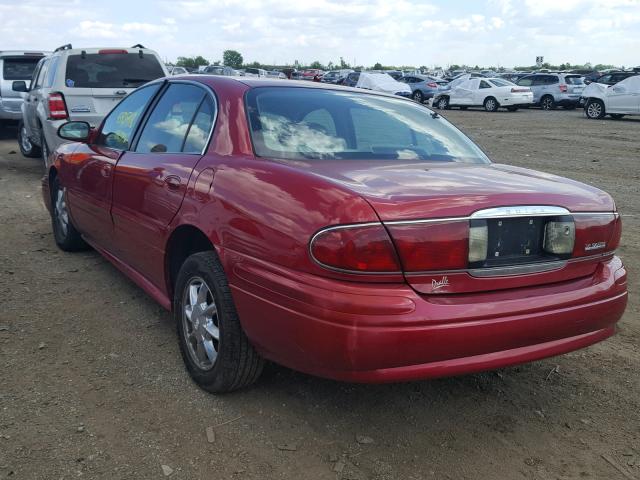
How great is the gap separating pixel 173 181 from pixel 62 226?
2745mm

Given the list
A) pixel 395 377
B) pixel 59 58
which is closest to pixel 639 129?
pixel 59 58

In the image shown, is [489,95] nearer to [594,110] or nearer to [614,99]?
[594,110]

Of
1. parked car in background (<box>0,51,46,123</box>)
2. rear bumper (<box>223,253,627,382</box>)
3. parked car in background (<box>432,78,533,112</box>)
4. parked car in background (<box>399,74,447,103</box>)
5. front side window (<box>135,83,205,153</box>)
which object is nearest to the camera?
rear bumper (<box>223,253,627,382</box>)

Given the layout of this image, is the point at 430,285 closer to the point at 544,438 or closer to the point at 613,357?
the point at 544,438

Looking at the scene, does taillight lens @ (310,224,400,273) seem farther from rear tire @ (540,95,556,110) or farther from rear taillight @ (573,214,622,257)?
rear tire @ (540,95,556,110)

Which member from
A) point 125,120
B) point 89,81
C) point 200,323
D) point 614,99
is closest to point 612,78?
point 614,99

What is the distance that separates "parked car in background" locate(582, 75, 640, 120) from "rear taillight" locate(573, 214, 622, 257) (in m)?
21.1

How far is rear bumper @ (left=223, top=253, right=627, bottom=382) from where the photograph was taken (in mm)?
2420

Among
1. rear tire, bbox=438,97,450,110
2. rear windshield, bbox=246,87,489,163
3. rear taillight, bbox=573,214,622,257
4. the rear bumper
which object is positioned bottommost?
rear tire, bbox=438,97,450,110

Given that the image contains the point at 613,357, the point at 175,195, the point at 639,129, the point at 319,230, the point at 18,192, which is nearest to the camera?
the point at 319,230

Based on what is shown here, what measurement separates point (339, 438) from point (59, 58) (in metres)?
8.22

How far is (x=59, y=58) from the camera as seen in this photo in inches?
364

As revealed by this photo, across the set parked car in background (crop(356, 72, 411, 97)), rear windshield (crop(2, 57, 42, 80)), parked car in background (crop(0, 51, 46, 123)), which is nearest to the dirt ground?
parked car in background (crop(0, 51, 46, 123))

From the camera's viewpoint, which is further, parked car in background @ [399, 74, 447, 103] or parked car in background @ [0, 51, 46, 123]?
parked car in background @ [399, 74, 447, 103]
